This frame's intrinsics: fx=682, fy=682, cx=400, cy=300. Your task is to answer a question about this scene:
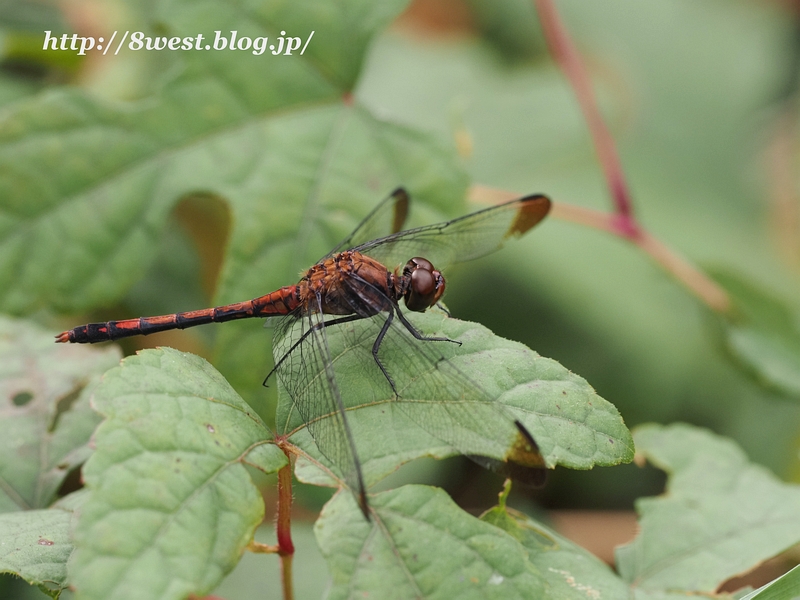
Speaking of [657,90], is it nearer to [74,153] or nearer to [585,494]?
[585,494]

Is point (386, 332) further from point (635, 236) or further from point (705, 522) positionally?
point (635, 236)

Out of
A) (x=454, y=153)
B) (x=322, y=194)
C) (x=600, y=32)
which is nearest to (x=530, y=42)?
(x=600, y=32)

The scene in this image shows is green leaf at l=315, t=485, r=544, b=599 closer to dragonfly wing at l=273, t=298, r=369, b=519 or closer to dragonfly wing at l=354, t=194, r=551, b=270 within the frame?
dragonfly wing at l=273, t=298, r=369, b=519

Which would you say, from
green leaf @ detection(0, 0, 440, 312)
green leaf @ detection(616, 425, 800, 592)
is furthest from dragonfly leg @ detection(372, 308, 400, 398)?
green leaf @ detection(616, 425, 800, 592)

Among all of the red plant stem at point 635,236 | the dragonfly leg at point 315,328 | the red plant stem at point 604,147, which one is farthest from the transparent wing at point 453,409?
the red plant stem at point 604,147

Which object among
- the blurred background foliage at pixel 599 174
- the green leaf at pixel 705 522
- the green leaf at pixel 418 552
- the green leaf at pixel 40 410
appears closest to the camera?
the green leaf at pixel 418 552

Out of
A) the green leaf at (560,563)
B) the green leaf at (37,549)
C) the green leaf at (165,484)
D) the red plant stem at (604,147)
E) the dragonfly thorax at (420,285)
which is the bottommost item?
the green leaf at (37,549)

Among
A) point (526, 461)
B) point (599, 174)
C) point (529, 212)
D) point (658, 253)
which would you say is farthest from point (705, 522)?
point (599, 174)

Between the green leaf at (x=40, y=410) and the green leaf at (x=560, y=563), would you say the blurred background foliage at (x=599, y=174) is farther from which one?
the green leaf at (x=560, y=563)
